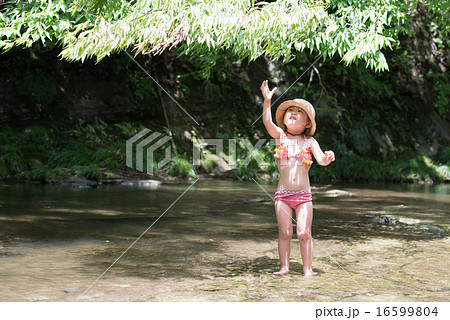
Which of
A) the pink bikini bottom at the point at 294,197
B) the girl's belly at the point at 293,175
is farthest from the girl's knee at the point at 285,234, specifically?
the girl's belly at the point at 293,175

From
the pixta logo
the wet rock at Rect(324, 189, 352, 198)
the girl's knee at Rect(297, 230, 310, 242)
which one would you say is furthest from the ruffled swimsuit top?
the pixta logo

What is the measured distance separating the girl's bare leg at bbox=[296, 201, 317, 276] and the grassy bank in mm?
7681

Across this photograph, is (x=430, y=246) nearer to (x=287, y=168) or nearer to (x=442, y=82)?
(x=287, y=168)

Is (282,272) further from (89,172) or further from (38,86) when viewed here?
(38,86)

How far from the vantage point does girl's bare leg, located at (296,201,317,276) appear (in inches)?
147

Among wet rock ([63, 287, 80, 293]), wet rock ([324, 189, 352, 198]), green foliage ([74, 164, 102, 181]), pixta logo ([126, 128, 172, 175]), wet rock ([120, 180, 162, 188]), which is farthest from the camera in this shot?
pixta logo ([126, 128, 172, 175])

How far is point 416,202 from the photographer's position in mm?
8688

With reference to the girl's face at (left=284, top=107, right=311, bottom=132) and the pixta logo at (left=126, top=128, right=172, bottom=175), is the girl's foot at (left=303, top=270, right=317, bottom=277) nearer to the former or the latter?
the girl's face at (left=284, top=107, right=311, bottom=132)

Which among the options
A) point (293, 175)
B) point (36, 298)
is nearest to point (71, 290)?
point (36, 298)

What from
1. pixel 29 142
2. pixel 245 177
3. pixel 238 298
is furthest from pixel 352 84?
pixel 238 298

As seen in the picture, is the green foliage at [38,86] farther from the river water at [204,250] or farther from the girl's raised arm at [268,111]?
the girl's raised arm at [268,111]

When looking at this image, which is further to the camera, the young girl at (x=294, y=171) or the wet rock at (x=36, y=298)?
the young girl at (x=294, y=171)

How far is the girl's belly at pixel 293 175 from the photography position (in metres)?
3.85

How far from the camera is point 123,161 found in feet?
38.7
